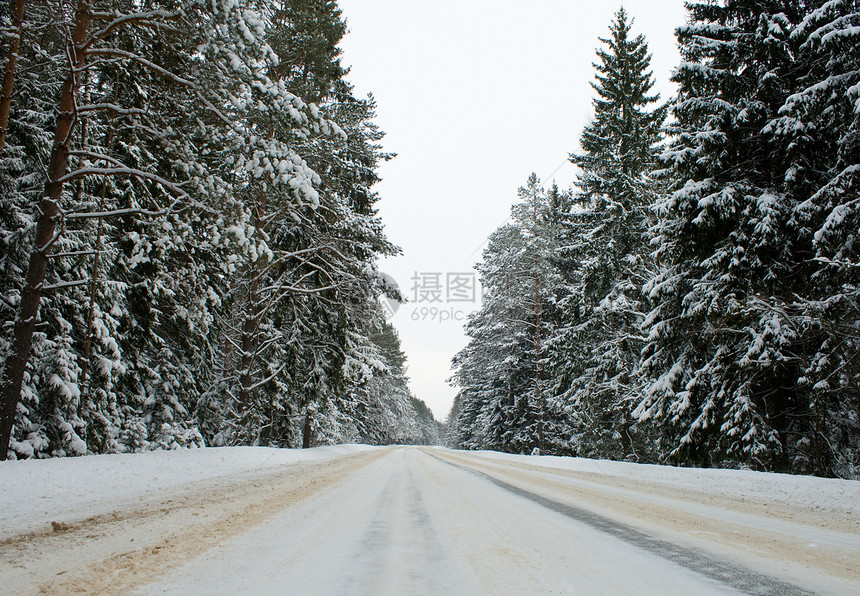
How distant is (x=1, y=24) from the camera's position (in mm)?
7586

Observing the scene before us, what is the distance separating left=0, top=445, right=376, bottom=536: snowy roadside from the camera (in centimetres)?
480

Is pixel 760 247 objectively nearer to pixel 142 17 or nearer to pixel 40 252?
pixel 142 17

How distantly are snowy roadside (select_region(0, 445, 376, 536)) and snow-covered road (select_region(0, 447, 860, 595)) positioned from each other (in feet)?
1.90

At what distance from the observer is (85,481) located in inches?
257

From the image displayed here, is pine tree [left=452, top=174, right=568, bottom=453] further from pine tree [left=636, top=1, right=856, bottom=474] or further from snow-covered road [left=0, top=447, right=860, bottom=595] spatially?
snow-covered road [left=0, top=447, right=860, bottom=595]

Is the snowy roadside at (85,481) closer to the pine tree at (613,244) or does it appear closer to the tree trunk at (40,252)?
the tree trunk at (40,252)

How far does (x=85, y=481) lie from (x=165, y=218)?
463cm

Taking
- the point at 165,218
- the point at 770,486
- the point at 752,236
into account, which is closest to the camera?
the point at 770,486

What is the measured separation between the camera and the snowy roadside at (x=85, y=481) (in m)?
4.80

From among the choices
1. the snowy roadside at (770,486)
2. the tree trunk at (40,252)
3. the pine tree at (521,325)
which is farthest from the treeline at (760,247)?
the tree trunk at (40,252)

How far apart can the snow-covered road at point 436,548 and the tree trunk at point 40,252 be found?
10.6 feet

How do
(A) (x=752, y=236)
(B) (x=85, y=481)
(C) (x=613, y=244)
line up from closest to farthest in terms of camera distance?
1. (B) (x=85, y=481)
2. (A) (x=752, y=236)
3. (C) (x=613, y=244)

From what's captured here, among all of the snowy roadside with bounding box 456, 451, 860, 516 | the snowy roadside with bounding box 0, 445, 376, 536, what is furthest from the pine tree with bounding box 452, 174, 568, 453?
the snowy roadside with bounding box 0, 445, 376, 536

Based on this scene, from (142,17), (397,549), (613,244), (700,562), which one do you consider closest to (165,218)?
(142,17)
